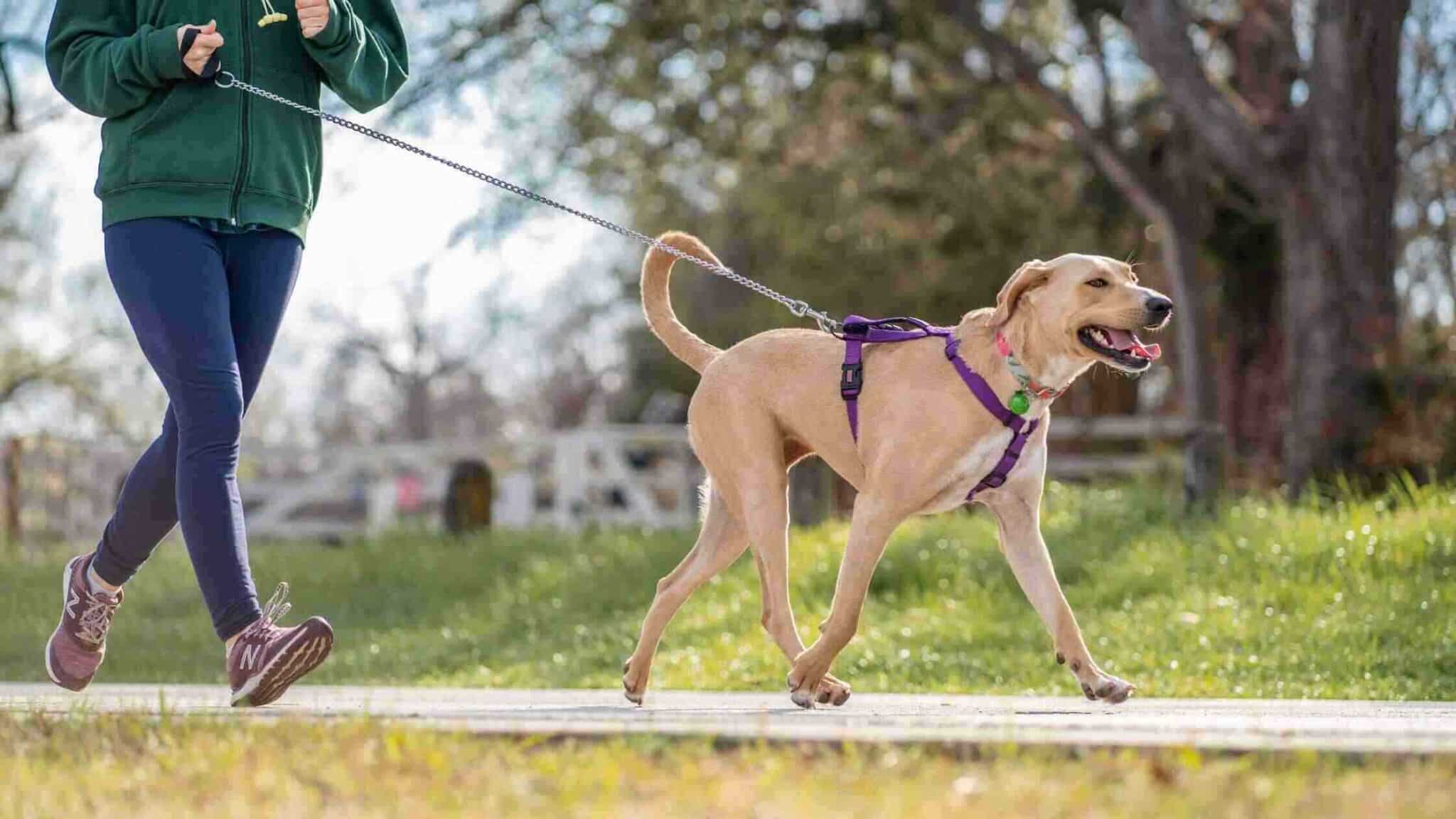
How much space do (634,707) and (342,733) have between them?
1.62m

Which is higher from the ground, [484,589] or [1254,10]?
[1254,10]

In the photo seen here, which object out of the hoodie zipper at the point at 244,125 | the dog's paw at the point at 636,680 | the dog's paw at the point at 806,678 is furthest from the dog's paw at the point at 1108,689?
the hoodie zipper at the point at 244,125

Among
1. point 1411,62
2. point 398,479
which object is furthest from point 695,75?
point 398,479

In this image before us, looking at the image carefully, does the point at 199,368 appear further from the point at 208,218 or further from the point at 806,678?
the point at 806,678

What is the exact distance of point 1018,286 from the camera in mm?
5062

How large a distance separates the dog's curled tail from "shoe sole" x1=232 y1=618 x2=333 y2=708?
174 centimetres

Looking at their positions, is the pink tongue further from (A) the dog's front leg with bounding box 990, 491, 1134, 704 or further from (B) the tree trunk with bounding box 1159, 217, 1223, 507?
(B) the tree trunk with bounding box 1159, 217, 1223, 507

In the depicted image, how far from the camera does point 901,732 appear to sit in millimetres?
3537

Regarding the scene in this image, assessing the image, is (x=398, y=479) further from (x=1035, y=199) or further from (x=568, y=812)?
(x=568, y=812)

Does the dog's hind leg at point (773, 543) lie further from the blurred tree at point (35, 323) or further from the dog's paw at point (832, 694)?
the blurred tree at point (35, 323)

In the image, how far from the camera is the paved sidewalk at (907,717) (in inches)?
135

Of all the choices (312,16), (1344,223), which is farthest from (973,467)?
(1344,223)

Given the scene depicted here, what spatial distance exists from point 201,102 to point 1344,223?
10905 mm

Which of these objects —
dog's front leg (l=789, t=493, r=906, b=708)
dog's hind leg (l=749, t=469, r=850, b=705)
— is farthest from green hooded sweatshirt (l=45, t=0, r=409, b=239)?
dog's front leg (l=789, t=493, r=906, b=708)
